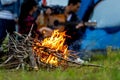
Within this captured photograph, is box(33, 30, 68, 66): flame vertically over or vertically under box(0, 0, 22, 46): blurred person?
under

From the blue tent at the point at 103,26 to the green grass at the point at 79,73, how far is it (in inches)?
20.9

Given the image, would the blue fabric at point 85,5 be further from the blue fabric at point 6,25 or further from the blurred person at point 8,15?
the blue fabric at point 6,25

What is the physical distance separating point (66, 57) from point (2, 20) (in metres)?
3.14

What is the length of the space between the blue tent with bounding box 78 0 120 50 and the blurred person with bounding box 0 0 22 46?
158 cm

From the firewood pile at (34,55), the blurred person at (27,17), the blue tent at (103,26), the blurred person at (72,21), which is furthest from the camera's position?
the blurred person at (27,17)

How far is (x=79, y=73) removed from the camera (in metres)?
10.2

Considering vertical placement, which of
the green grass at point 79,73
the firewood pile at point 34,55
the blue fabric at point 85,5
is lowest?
the green grass at point 79,73

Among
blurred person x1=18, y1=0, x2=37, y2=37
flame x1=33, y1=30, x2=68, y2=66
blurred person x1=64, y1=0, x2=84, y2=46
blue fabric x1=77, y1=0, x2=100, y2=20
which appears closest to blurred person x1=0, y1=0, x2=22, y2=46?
blurred person x1=18, y1=0, x2=37, y2=37

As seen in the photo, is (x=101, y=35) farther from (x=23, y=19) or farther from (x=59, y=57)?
(x=59, y=57)

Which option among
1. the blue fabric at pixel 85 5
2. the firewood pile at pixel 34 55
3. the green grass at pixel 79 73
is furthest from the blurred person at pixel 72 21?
the firewood pile at pixel 34 55

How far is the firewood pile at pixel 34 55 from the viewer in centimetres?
1129

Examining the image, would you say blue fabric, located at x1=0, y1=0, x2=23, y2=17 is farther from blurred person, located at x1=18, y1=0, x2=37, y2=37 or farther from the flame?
the flame

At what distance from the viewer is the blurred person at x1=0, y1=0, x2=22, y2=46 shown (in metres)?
14.3

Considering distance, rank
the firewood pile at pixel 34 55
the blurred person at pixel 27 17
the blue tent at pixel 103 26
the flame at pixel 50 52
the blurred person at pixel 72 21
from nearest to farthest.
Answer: the firewood pile at pixel 34 55
the flame at pixel 50 52
the blurred person at pixel 72 21
the blue tent at pixel 103 26
the blurred person at pixel 27 17
